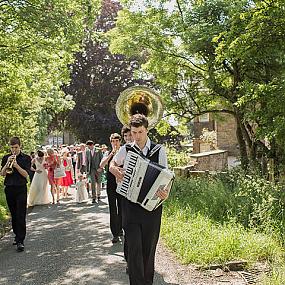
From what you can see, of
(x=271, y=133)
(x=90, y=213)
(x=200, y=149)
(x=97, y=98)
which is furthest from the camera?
(x=97, y=98)

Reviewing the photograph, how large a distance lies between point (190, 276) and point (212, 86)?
854 cm

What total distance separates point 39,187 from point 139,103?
25.5ft

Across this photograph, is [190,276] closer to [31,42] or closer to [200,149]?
[31,42]

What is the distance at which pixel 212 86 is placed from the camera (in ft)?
44.9

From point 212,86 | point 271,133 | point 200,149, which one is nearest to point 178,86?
point 212,86

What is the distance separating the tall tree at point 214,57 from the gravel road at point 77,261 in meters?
3.58

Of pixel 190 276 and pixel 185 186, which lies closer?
pixel 190 276

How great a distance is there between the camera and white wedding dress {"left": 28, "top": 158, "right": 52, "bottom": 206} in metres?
13.6

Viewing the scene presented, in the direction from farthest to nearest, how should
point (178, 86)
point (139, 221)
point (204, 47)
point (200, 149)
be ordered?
point (200, 149) < point (178, 86) < point (204, 47) < point (139, 221)

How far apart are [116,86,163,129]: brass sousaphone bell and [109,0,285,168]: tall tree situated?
2733 mm

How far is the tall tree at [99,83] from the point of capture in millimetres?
33094

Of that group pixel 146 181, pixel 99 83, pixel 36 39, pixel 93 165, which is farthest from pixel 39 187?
pixel 99 83

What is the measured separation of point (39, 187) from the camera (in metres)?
13.7

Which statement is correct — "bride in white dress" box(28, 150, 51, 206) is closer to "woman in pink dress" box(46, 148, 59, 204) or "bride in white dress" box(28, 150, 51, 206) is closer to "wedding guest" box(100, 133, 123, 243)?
"woman in pink dress" box(46, 148, 59, 204)
